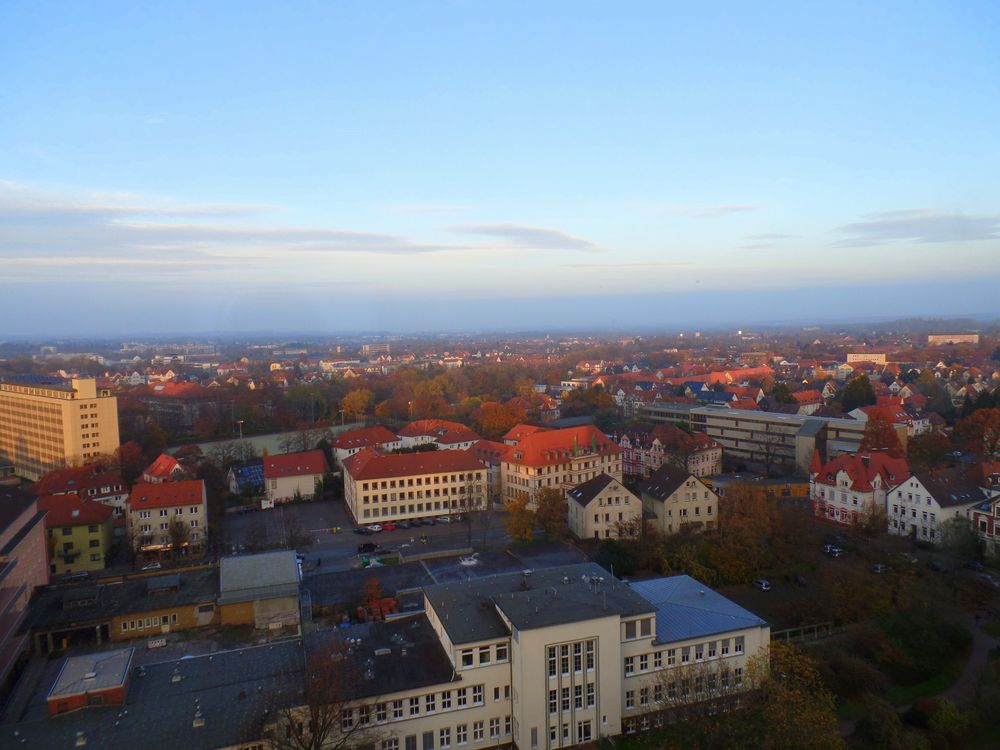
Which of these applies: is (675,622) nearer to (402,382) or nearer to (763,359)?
(402,382)

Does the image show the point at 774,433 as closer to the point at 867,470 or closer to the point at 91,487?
the point at 867,470

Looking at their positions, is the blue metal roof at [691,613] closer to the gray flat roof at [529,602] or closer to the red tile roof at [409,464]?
the gray flat roof at [529,602]

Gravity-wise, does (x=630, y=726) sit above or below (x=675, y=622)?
below

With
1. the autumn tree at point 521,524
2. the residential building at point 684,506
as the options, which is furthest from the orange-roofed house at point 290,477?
the residential building at point 684,506

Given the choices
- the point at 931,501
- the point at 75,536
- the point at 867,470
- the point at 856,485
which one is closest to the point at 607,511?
the point at 856,485

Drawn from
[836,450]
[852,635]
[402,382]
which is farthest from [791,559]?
[402,382]

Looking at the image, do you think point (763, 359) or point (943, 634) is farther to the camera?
point (763, 359)

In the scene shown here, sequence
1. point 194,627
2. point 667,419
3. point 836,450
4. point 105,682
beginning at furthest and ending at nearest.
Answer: point 667,419
point 836,450
point 194,627
point 105,682
